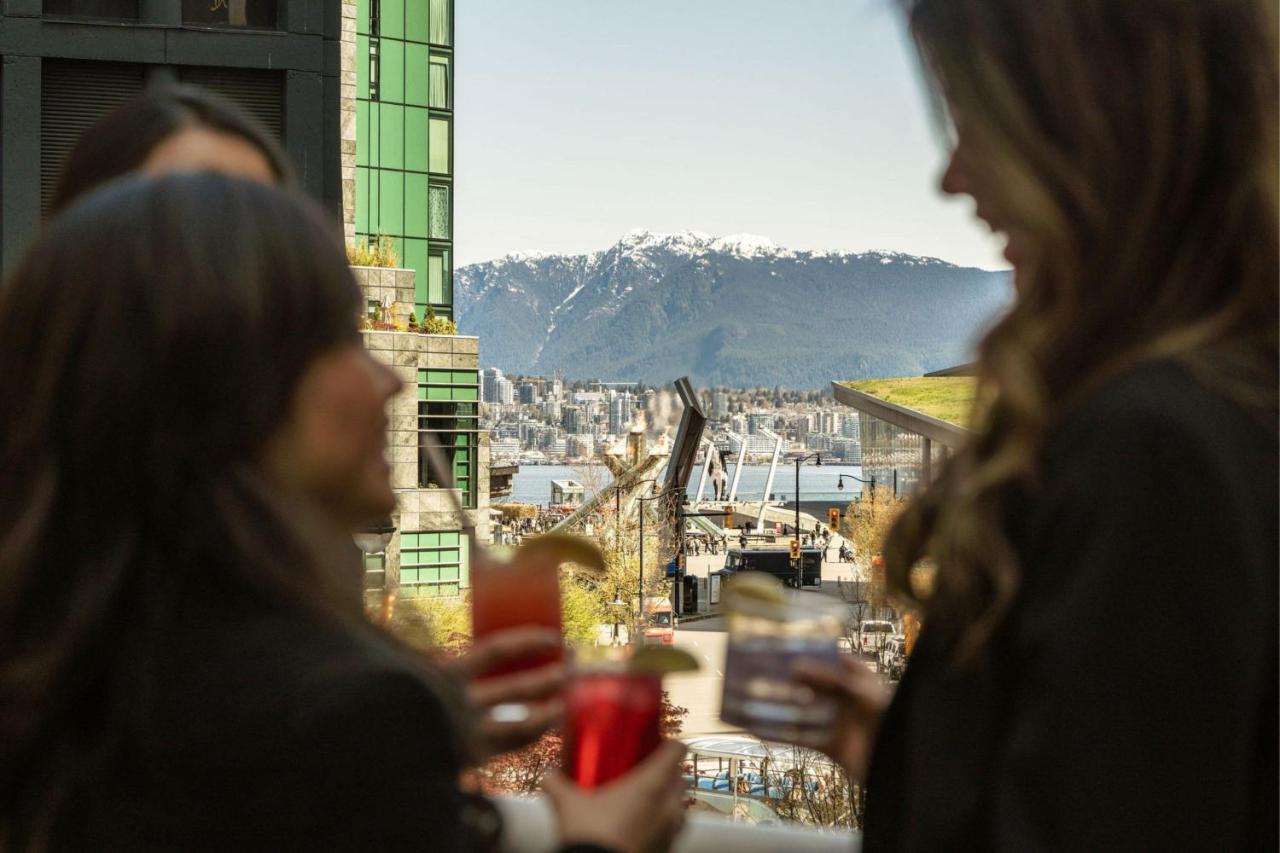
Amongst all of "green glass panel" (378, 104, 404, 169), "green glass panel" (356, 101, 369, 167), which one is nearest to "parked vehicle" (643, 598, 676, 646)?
"green glass panel" (378, 104, 404, 169)

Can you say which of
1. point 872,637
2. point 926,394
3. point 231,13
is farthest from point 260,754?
point 926,394

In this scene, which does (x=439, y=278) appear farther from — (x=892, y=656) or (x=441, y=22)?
(x=892, y=656)

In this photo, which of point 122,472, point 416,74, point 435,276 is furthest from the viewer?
point 435,276

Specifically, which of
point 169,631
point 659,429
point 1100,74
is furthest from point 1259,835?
point 659,429

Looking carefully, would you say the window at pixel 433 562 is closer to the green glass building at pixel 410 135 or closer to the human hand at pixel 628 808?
the green glass building at pixel 410 135

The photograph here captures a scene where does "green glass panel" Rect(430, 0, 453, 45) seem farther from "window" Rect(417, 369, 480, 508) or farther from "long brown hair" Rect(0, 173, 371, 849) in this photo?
"long brown hair" Rect(0, 173, 371, 849)
